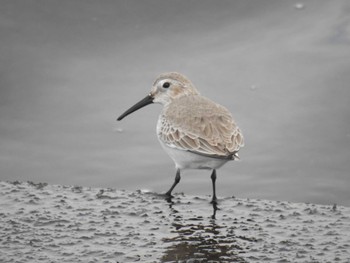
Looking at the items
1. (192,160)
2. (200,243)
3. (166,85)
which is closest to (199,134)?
(192,160)

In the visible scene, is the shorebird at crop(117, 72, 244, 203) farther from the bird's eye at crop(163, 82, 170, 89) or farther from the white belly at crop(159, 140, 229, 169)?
the bird's eye at crop(163, 82, 170, 89)

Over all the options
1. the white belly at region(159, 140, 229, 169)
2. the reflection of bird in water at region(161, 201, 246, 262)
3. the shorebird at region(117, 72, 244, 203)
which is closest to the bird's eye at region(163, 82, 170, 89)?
the shorebird at region(117, 72, 244, 203)

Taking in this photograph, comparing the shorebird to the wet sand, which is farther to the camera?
the shorebird

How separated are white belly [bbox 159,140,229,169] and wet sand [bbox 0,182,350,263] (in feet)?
1.11

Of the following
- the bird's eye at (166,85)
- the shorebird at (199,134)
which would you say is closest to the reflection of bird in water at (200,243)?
the shorebird at (199,134)

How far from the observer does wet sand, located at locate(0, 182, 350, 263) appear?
5070 millimetres

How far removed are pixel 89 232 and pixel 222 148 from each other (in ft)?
5.46

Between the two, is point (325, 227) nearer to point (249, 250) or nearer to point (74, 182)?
point (249, 250)

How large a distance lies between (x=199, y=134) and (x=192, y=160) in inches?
11.7

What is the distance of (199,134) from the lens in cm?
682

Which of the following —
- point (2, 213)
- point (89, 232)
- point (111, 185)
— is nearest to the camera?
point (89, 232)

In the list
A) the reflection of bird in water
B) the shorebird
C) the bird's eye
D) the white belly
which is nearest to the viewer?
the reflection of bird in water

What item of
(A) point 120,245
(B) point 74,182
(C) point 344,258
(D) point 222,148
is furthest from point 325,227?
(B) point 74,182

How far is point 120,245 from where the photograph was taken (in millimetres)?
5297
